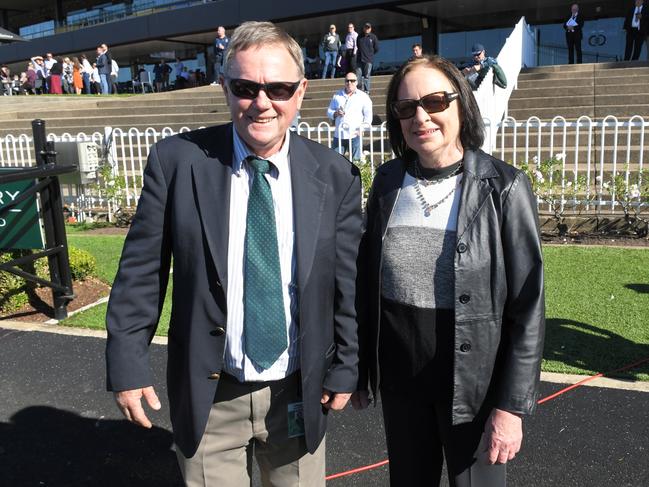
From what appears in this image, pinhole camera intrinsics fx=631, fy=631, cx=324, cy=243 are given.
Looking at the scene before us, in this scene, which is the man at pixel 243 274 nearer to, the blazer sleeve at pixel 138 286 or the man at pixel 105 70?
the blazer sleeve at pixel 138 286

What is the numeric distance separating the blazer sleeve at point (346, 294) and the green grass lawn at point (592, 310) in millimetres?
2492

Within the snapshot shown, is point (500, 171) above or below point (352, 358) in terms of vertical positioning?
above

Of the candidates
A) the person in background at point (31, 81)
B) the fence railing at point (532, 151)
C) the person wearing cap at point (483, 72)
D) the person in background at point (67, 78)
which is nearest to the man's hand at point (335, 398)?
the fence railing at point (532, 151)

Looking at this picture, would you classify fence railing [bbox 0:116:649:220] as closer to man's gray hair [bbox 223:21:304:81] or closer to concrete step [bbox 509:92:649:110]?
concrete step [bbox 509:92:649:110]

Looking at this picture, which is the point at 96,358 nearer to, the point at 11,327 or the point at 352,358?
the point at 11,327

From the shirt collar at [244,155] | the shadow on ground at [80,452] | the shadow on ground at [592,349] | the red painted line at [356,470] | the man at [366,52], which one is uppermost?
the man at [366,52]

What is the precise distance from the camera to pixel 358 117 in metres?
9.95

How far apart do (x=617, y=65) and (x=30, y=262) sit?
46.6 ft

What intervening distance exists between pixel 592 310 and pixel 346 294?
3823 millimetres

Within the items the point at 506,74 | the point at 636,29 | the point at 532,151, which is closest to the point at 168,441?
the point at 532,151

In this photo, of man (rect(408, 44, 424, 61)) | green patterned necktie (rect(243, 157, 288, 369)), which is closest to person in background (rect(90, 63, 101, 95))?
man (rect(408, 44, 424, 61))

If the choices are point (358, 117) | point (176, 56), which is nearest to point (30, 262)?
point (358, 117)

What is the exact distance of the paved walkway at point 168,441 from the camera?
3.09 metres

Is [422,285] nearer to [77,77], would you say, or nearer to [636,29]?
[636,29]
